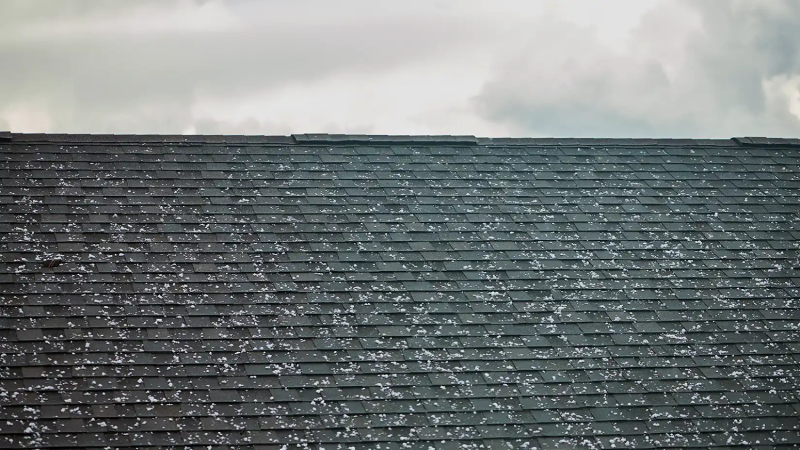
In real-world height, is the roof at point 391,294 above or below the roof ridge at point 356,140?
below

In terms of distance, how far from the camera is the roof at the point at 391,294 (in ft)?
31.2

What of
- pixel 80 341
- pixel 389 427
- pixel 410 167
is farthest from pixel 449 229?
pixel 80 341

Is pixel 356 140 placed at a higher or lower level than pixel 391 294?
higher

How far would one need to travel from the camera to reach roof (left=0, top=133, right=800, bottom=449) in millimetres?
9516

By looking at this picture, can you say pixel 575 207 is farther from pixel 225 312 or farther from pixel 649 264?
pixel 225 312

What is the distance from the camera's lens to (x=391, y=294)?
1095 centimetres

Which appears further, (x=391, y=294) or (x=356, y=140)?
(x=356, y=140)

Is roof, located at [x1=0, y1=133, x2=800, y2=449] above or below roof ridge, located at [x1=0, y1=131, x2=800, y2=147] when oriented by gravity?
below

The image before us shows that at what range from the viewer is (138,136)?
1265cm

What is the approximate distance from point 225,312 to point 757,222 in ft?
20.7

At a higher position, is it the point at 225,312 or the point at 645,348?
the point at 225,312

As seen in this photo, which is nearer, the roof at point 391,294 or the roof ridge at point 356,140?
the roof at point 391,294

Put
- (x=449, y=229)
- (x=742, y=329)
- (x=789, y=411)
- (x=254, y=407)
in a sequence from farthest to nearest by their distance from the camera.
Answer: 1. (x=449, y=229)
2. (x=742, y=329)
3. (x=789, y=411)
4. (x=254, y=407)

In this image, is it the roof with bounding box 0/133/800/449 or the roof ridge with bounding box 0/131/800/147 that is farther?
the roof ridge with bounding box 0/131/800/147
